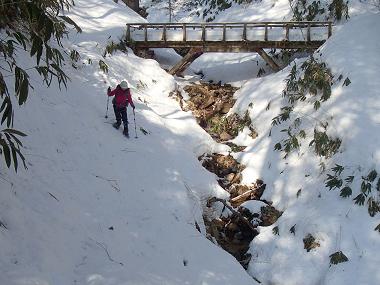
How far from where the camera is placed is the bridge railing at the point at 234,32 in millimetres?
17234

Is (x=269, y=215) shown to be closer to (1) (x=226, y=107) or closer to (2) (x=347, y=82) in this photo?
(2) (x=347, y=82)

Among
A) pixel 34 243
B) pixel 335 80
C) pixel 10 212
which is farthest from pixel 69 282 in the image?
pixel 335 80

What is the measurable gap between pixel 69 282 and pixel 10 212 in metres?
1.25

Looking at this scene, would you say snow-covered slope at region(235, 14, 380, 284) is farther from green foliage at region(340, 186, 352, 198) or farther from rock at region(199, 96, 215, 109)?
rock at region(199, 96, 215, 109)

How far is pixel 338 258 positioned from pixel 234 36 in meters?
11.6

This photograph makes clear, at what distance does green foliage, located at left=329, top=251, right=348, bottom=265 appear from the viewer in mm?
8109

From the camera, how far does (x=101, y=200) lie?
782 centimetres

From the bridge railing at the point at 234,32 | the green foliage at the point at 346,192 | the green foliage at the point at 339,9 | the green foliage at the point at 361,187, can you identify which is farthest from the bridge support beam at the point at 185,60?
the green foliage at the point at 346,192

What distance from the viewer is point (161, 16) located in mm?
33906

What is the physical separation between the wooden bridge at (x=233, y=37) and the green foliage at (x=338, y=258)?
35.0ft

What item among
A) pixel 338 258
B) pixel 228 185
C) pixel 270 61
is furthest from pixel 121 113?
pixel 270 61

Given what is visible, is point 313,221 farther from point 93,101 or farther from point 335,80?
point 93,101

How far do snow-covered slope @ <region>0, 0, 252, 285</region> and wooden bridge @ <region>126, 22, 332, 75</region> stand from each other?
15.7 feet

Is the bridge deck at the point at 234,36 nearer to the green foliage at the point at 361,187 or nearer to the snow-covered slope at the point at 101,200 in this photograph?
the snow-covered slope at the point at 101,200
